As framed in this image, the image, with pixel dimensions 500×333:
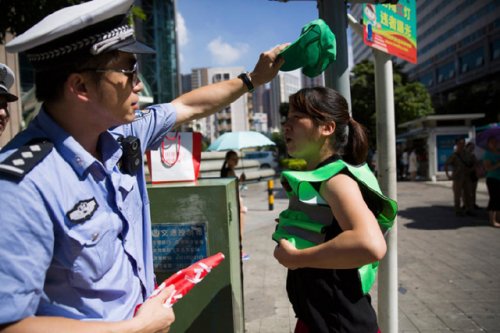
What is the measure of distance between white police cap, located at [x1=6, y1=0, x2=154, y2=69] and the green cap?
89 centimetres

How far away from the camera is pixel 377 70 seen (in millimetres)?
3025

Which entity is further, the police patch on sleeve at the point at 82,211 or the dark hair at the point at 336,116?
the dark hair at the point at 336,116

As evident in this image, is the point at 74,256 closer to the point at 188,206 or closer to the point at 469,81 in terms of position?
the point at 188,206

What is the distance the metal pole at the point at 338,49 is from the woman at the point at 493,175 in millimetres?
6311

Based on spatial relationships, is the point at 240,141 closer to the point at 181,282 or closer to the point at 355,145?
the point at 355,145

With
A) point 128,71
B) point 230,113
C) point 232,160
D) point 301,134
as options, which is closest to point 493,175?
point 232,160

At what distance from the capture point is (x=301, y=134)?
1782 mm

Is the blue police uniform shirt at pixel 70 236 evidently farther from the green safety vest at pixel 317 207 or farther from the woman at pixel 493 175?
the woman at pixel 493 175

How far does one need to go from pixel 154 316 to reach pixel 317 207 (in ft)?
2.59

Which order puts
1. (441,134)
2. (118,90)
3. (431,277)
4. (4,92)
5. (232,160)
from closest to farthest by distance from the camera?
(118,90) → (4,92) → (431,277) → (232,160) → (441,134)

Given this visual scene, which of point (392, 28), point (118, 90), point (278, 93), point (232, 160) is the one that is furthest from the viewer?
point (278, 93)

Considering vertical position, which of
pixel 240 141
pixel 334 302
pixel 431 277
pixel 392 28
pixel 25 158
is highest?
pixel 392 28

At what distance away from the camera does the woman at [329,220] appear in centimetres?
146

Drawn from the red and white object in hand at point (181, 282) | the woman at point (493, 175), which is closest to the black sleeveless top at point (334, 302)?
the red and white object in hand at point (181, 282)
